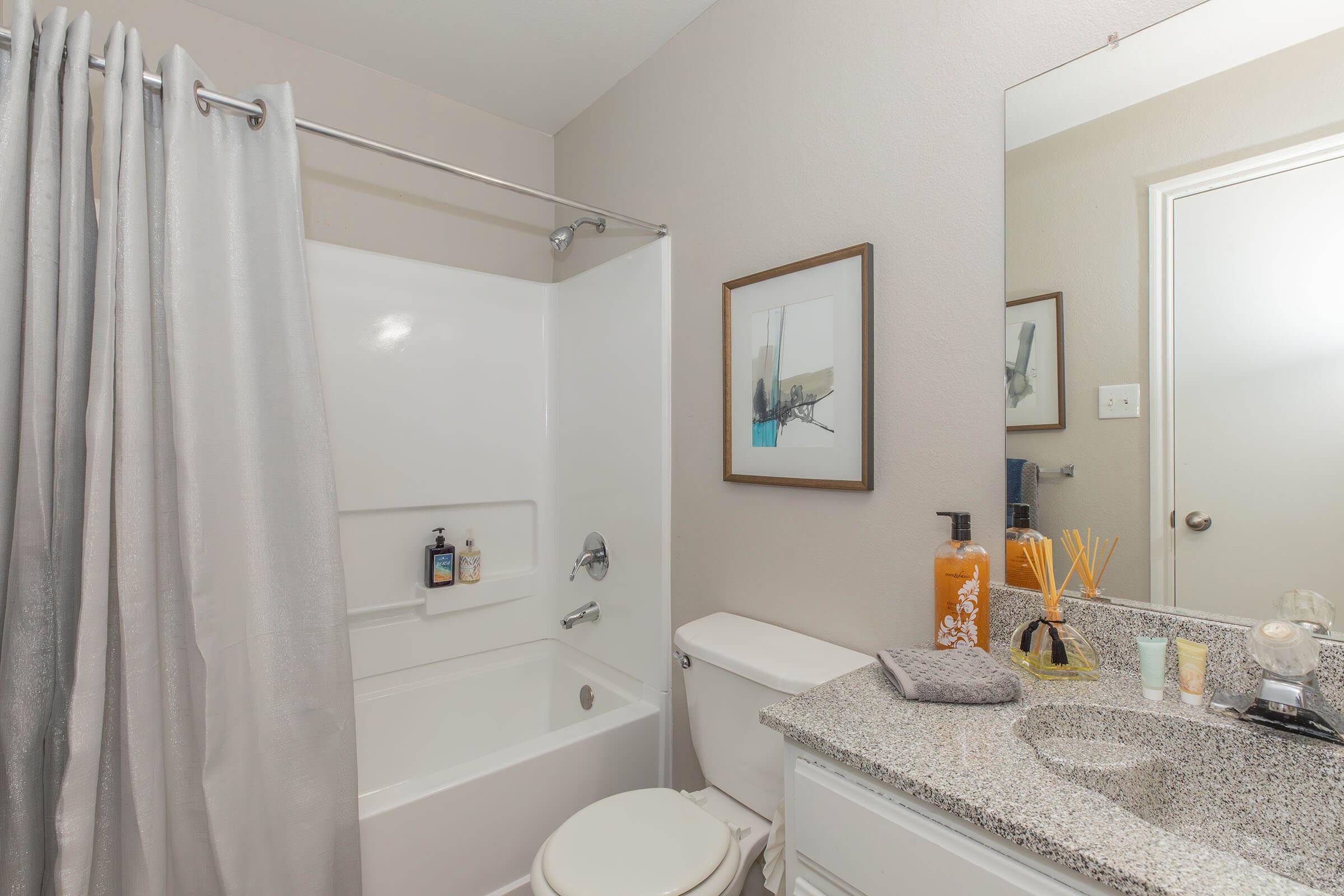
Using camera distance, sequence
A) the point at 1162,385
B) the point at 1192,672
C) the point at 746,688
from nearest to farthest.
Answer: the point at 1192,672 → the point at 1162,385 → the point at 746,688

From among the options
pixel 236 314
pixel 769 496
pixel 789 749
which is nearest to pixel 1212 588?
pixel 789 749

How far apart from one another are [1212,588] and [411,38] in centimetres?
231

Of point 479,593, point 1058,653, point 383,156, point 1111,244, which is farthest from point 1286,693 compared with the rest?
point 383,156

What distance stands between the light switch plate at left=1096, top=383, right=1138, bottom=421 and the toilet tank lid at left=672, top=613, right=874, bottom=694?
0.62 meters

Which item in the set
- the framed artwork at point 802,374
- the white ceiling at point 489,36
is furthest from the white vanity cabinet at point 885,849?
the white ceiling at point 489,36

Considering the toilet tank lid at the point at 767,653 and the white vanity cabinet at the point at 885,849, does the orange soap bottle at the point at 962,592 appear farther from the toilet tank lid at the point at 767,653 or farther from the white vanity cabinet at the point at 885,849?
the white vanity cabinet at the point at 885,849

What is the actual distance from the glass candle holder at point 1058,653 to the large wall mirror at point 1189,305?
0.11 metres

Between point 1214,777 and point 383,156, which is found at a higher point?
point 383,156

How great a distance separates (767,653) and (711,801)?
0.39m

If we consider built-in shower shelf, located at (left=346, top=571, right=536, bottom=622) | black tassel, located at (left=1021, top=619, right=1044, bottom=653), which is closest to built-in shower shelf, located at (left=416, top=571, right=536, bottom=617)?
built-in shower shelf, located at (left=346, top=571, right=536, bottom=622)

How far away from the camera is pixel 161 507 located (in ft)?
3.67

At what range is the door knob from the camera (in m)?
0.92

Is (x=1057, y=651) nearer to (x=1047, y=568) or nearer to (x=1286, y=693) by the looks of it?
(x=1047, y=568)

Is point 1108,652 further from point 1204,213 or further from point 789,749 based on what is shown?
point 1204,213
